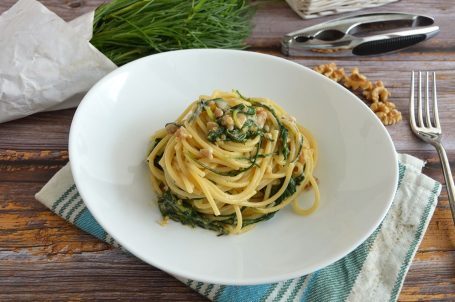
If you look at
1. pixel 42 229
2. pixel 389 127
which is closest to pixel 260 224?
pixel 42 229

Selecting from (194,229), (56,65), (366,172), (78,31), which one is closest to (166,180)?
(194,229)

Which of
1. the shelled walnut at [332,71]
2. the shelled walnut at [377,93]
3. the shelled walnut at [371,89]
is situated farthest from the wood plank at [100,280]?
the shelled walnut at [332,71]

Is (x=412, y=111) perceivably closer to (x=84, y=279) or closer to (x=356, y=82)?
(x=356, y=82)

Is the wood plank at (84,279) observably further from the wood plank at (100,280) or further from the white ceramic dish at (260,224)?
the white ceramic dish at (260,224)

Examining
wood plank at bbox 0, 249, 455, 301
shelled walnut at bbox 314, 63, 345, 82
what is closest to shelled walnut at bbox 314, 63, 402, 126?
shelled walnut at bbox 314, 63, 345, 82

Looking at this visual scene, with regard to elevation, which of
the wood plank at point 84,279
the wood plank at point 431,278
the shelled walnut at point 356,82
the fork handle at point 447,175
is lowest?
the wood plank at point 84,279

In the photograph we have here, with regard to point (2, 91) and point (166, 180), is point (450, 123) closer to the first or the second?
point (166, 180)

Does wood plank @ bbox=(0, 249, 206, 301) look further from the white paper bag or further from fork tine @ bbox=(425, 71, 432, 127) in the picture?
fork tine @ bbox=(425, 71, 432, 127)
